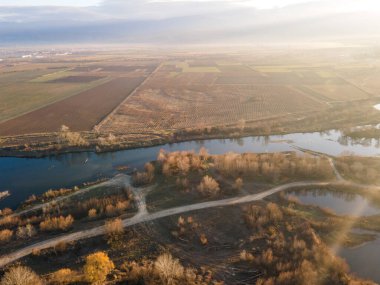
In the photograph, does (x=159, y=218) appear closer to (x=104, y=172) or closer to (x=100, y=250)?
(x=100, y=250)

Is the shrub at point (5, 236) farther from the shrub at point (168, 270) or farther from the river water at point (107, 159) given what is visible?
the shrub at point (168, 270)

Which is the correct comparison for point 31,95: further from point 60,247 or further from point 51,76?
point 60,247

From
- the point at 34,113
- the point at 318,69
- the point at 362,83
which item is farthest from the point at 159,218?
the point at 318,69

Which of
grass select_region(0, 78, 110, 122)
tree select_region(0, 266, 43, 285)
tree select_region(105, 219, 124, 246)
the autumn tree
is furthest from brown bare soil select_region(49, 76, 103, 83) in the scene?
tree select_region(0, 266, 43, 285)

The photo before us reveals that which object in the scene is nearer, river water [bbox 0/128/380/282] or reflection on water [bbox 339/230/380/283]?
reflection on water [bbox 339/230/380/283]

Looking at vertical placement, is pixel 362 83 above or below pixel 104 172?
above

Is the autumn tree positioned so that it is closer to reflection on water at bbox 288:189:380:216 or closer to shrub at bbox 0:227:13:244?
shrub at bbox 0:227:13:244

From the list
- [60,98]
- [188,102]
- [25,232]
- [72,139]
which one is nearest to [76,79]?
[60,98]
